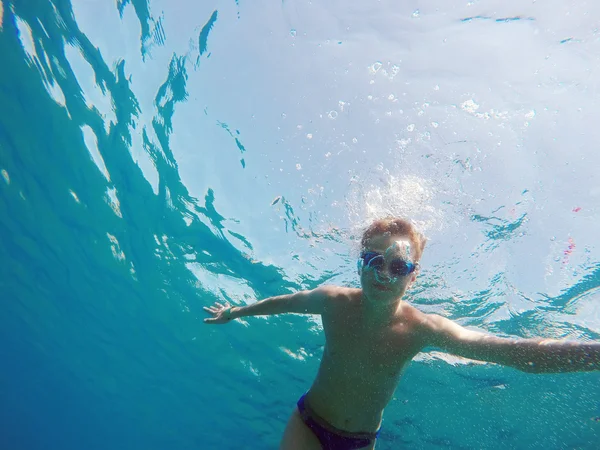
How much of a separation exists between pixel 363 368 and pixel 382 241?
67.4 inches

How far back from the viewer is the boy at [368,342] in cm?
429

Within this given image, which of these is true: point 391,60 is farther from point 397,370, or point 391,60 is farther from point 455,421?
point 455,421

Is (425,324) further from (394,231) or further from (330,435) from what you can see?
(330,435)

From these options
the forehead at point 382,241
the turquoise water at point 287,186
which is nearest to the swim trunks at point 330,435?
the forehead at point 382,241

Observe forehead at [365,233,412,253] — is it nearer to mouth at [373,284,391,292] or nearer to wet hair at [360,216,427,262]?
wet hair at [360,216,427,262]

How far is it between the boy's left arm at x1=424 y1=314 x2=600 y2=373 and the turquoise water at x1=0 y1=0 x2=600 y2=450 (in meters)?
4.32

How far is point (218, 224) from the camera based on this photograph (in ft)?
40.8

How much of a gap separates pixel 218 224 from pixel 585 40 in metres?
10.5

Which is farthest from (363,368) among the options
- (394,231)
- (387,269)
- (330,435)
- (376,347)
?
(394,231)

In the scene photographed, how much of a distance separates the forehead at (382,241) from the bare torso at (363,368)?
83cm

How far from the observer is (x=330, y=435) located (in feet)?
14.9

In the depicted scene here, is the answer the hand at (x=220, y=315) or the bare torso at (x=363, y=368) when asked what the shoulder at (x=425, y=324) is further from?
the hand at (x=220, y=315)

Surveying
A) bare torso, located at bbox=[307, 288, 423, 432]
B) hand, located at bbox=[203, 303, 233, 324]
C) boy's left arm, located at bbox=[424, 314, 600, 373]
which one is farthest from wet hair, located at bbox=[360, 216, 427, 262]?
hand, located at bbox=[203, 303, 233, 324]

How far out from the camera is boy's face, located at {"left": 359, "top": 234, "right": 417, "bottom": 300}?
4195mm
